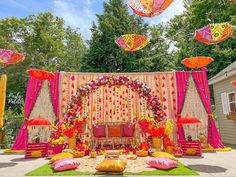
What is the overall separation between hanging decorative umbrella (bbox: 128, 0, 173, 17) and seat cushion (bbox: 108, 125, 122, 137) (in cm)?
429

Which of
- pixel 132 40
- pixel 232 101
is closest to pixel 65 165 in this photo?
pixel 132 40

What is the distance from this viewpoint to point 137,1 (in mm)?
5816

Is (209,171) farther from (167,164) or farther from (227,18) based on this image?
(227,18)

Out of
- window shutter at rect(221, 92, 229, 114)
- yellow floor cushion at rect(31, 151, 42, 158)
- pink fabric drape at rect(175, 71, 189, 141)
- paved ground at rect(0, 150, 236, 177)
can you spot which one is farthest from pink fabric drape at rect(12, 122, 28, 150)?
window shutter at rect(221, 92, 229, 114)

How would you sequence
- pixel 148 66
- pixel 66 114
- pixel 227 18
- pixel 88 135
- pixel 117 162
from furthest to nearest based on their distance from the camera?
pixel 148 66 → pixel 227 18 → pixel 88 135 → pixel 66 114 → pixel 117 162

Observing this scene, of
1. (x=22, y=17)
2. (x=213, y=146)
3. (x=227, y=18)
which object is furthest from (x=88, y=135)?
(x=22, y=17)

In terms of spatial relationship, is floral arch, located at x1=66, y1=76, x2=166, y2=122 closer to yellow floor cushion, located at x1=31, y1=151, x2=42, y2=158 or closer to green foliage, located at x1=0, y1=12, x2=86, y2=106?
yellow floor cushion, located at x1=31, y1=151, x2=42, y2=158

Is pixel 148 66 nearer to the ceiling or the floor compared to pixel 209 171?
nearer to the ceiling

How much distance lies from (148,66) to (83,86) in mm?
11644

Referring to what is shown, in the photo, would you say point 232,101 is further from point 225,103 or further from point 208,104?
point 208,104

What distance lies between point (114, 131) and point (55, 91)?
2789 mm

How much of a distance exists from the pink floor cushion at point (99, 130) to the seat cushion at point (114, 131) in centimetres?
24

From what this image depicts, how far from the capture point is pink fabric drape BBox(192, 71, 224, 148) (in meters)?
8.52

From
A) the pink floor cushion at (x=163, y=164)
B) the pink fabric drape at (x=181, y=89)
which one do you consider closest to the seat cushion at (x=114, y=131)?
the pink fabric drape at (x=181, y=89)
